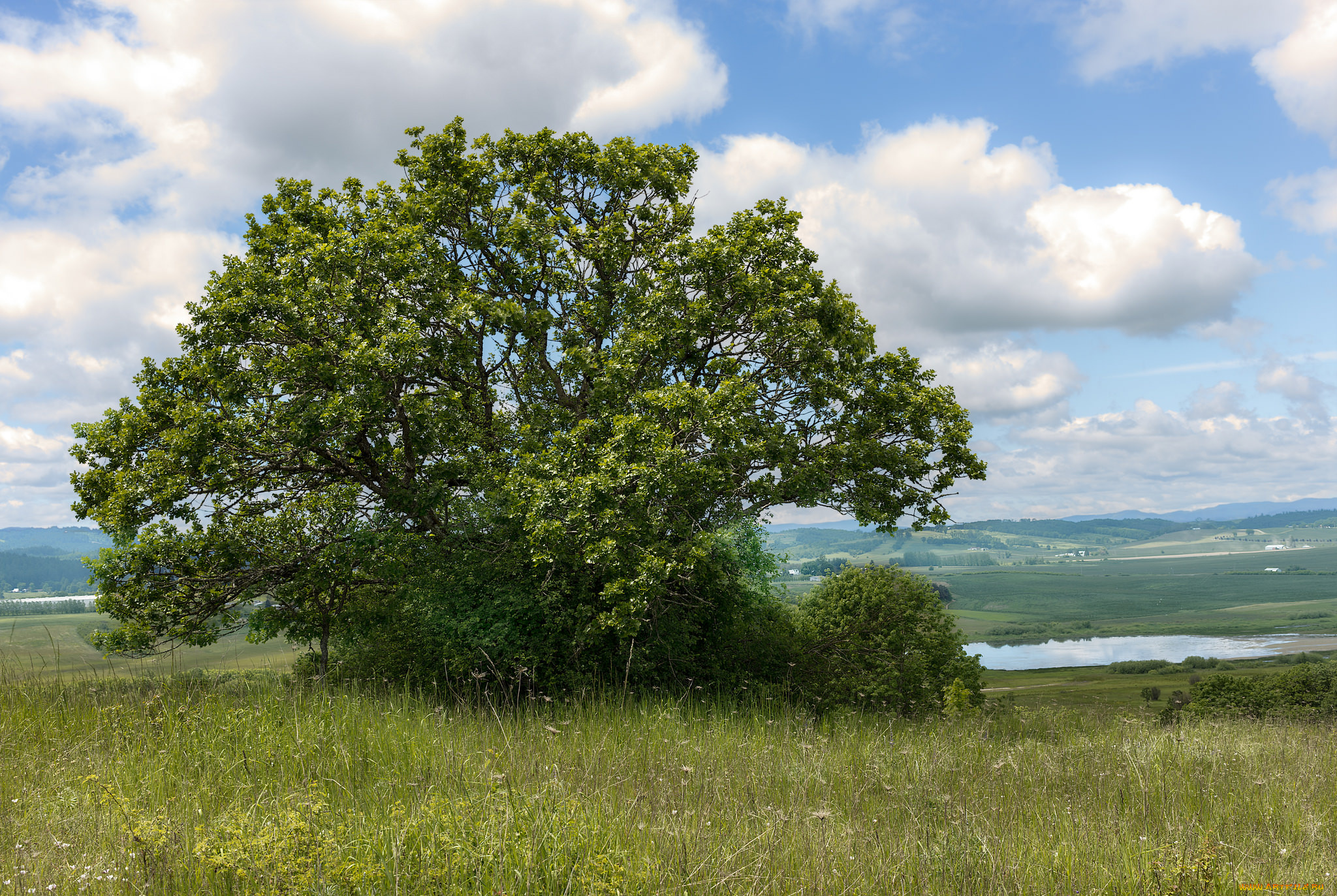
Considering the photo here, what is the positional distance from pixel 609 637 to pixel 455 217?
37.1ft

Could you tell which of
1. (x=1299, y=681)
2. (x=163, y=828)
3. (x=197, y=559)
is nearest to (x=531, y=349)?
(x=197, y=559)

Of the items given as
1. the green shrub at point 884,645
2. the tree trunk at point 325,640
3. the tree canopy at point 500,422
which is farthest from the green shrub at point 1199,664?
the tree trunk at point 325,640

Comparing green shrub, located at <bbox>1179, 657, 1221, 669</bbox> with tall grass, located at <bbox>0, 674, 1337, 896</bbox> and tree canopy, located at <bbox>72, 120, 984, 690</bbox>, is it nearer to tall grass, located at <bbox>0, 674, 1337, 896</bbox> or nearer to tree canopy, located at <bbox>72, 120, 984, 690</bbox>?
tree canopy, located at <bbox>72, 120, 984, 690</bbox>

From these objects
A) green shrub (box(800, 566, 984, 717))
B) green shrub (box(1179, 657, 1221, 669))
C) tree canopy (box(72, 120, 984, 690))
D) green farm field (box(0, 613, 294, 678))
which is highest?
tree canopy (box(72, 120, 984, 690))

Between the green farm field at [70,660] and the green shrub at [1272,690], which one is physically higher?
the green farm field at [70,660]

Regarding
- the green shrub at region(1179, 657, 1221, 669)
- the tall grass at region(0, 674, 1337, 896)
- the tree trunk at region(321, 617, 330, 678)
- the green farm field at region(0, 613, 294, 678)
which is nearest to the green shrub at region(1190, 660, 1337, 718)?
the tall grass at region(0, 674, 1337, 896)

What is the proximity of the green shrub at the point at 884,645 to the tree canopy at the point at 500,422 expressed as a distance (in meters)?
5.44

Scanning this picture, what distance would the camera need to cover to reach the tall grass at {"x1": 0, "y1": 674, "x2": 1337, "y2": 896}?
14.4ft

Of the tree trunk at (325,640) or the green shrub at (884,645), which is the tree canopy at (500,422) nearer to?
the tree trunk at (325,640)

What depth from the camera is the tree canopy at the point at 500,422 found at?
15.0m

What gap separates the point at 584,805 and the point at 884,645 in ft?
68.3

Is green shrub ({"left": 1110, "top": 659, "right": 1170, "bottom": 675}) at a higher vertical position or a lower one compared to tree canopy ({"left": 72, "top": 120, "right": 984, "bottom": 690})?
lower

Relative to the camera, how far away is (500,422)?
714 inches

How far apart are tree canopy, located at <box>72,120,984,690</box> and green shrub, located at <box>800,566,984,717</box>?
544 centimetres
